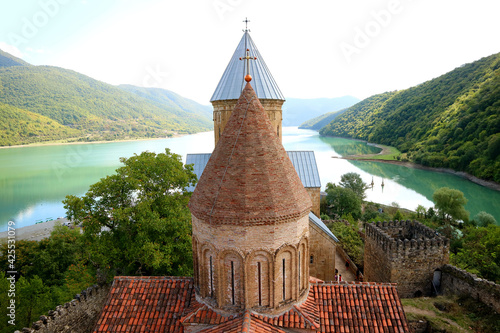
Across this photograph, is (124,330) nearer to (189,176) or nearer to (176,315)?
(176,315)

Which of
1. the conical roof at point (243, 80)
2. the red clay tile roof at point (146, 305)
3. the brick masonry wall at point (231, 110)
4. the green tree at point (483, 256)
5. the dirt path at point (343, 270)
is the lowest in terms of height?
the dirt path at point (343, 270)

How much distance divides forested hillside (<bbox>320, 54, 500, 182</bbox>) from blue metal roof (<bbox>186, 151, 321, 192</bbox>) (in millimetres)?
27966

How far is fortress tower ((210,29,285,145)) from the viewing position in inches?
522

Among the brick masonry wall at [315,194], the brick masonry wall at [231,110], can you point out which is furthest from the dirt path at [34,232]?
the brick masonry wall at [315,194]

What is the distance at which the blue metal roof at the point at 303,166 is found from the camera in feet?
45.4

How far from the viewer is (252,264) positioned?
5.25 m

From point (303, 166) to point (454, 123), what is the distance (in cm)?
4090

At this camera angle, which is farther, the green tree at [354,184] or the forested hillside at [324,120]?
the forested hillside at [324,120]

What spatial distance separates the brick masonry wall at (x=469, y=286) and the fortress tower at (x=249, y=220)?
785cm

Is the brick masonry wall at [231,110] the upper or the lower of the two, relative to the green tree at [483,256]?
upper

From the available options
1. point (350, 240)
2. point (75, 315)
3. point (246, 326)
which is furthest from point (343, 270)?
point (75, 315)

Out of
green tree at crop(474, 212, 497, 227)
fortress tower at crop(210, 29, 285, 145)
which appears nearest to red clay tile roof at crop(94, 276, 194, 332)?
fortress tower at crop(210, 29, 285, 145)

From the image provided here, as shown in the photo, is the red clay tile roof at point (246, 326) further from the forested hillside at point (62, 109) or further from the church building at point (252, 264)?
the forested hillside at point (62, 109)

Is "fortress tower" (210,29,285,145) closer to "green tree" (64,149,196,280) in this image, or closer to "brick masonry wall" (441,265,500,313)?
"green tree" (64,149,196,280)
